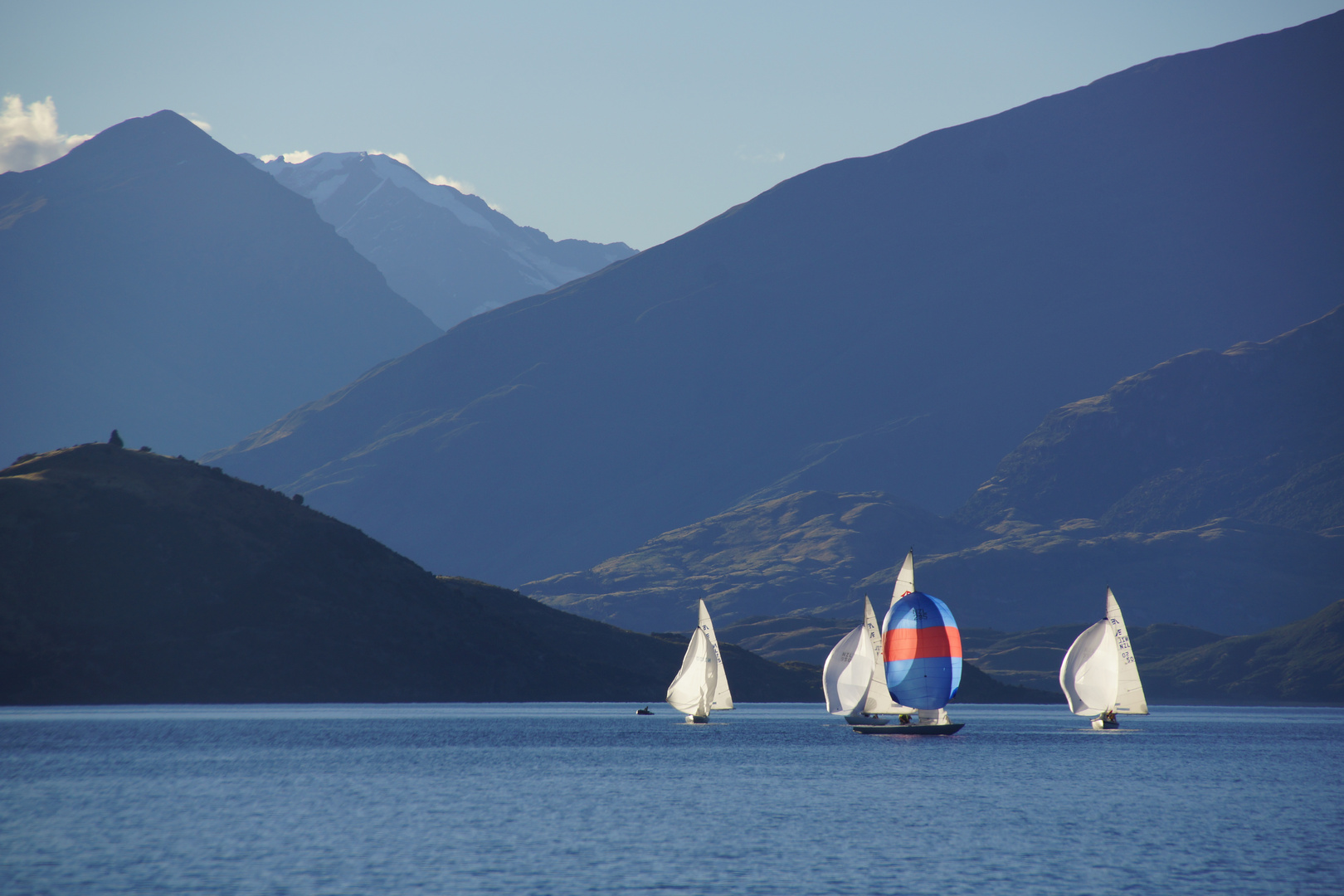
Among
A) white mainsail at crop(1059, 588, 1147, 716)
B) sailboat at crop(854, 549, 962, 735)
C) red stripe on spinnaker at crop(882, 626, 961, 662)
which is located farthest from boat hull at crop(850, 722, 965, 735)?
white mainsail at crop(1059, 588, 1147, 716)

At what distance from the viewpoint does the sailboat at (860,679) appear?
157 metres

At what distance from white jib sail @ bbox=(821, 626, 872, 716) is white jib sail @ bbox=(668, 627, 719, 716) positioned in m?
16.3

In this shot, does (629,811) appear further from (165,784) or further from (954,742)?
(954,742)

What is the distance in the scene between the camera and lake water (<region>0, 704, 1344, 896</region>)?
6819cm

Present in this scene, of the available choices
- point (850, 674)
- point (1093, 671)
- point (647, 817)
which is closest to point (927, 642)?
point (850, 674)

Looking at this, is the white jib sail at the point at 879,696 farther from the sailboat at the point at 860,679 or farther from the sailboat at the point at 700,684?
the sailboat at the point at 700,684

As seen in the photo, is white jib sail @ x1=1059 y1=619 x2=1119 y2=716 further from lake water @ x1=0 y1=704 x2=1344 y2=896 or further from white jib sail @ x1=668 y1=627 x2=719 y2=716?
white jib sail @ x1=668 y1=627 x2=719 y2=716

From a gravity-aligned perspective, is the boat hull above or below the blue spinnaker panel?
below

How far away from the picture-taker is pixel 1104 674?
182 meters

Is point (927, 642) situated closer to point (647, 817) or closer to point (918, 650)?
point (918, 650)

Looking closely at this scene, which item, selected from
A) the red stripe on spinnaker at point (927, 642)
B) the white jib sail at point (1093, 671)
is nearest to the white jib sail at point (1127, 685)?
the white jib sail at point (1093, 671)

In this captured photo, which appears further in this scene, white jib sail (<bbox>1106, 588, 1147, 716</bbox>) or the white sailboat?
white jib sail (<bbox>1106, 588, 1147, 716</bbox>)

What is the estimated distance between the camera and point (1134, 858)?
76000 mm

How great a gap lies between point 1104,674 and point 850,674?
34701mm
